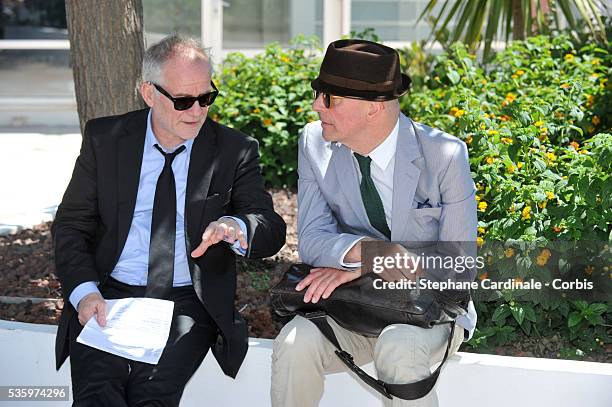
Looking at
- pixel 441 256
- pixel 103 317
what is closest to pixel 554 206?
pixel 441 256

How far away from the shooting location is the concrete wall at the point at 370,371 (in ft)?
11.1

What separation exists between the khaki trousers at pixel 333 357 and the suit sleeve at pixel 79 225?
73 cm

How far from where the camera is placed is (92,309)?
3219 millimetres

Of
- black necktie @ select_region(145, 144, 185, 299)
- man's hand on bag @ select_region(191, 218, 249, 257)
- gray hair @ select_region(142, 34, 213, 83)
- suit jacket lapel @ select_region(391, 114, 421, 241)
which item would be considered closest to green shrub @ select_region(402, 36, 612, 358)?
suit jacket lapel @ select_region(391, 114, 421, 241)

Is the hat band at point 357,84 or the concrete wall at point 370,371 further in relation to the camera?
the concrete wall at point 370,371

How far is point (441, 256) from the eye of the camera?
A: 3199mm

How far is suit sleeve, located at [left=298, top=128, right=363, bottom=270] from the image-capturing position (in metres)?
3.18

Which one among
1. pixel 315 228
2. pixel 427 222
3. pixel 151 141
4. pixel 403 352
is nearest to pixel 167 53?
pixel 151 141

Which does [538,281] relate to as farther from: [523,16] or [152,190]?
[523,16]

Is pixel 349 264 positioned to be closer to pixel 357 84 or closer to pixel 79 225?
pixel 357 84

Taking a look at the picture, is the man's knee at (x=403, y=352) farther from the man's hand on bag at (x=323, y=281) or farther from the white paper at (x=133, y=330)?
the white paper at (x=133, y=330)

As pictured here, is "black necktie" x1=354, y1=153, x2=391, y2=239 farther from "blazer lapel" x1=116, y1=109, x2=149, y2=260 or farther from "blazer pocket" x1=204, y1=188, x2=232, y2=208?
"blazer lapel" x1=116, y1=109, x2=149, y2=260

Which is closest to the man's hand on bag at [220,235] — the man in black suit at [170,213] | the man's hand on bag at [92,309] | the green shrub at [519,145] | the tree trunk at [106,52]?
the man in black suit at [170,213]

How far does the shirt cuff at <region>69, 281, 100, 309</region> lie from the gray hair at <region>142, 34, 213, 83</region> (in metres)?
0.73
